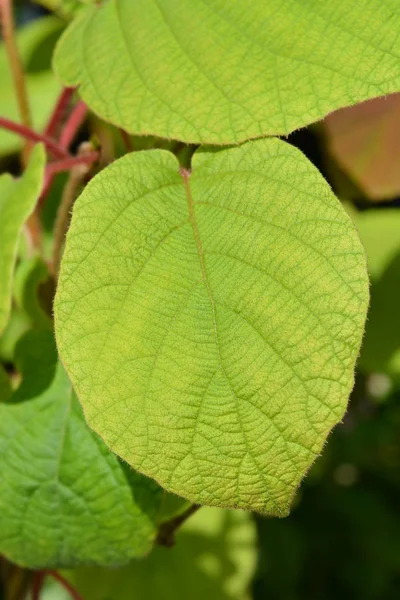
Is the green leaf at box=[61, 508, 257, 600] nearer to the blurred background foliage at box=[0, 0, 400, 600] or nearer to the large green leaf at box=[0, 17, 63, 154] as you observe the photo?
the blurred background foliage at box=[0, 0, 400, 600]

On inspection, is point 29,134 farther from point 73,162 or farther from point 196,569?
point 196,569

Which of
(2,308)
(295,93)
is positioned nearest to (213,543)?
(2,308)

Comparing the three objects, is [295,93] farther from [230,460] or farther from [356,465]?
[356,465]

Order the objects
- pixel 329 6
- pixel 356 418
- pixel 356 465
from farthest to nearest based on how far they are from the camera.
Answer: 1. pixel 356 418
2. pixel 356 465
3. pixel 329 6

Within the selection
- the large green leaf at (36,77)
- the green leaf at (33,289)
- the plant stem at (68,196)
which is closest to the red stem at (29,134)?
the plant stem at (68,196)

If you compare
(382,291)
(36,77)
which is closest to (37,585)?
(382,291)

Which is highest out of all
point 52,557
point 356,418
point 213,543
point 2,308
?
point 2,308

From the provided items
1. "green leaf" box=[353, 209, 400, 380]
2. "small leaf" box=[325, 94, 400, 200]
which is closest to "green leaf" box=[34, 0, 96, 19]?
"small leaf" box=[325, 94, 400, 200]

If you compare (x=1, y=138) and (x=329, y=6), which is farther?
(x=1, y=138)
